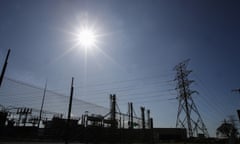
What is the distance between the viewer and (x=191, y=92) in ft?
83.9

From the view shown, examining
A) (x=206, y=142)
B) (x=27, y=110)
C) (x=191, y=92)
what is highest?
(x=191, y=92)

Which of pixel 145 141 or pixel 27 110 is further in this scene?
pixel 27 110

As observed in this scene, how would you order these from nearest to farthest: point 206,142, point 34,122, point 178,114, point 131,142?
1. point 131,142
2. point 34,122
3. point 178,114
4. point 206,142

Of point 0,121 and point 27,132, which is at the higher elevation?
point 0,121

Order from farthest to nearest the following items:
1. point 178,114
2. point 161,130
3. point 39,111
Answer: point 161,130 → point 178,114 → point 39,111

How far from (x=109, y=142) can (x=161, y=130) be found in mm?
65397

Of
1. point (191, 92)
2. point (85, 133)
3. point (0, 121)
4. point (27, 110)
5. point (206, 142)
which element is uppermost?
point (191, 92)

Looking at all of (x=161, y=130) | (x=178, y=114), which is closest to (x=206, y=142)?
(x=178, y=114)

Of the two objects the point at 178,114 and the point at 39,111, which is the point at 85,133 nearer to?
the point at 39,111

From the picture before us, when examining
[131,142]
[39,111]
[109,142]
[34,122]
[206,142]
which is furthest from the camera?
[206,142]

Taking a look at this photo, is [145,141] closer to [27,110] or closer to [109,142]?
[109,142]

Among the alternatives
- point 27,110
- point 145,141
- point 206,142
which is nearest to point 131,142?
point 145,141

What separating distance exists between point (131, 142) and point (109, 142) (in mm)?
2445

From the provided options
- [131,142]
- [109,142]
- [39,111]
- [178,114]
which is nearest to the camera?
[109,142]
